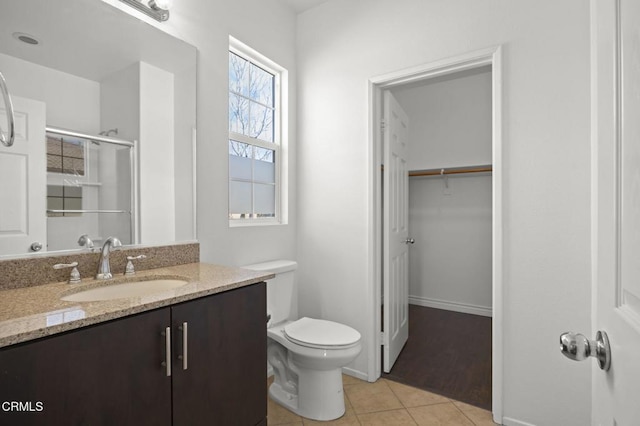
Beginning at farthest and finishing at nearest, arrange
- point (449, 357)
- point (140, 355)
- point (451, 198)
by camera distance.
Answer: point (451, 198) → point (449, 357) → point (140, 355)

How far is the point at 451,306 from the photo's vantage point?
3.80 m

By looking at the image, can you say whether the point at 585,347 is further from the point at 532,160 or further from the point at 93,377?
the point at 532,160

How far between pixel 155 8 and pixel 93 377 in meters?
1.63

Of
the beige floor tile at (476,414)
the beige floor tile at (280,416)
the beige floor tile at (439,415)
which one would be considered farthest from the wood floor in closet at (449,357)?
the beige floor tile at (280,416)

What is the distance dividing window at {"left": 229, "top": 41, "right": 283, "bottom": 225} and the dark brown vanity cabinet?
102cm

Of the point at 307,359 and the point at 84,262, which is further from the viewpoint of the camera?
the point at 307,359

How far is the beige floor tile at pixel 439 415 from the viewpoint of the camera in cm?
183

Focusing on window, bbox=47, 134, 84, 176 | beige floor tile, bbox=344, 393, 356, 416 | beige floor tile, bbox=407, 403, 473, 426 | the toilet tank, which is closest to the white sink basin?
window, bbox=47, 134, 84, 176

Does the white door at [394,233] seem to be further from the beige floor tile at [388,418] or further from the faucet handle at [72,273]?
the faucet handle at [72,273]

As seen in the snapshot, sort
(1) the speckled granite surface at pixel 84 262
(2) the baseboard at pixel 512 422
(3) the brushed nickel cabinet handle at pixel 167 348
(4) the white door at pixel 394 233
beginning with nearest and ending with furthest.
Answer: (3) the brushed nickel cabinet handle at pixel 167 348 → (1) the speckled granite surface at pixel 84 262 → (2) the baseboard at pixel 512 422 → (4) the white door at pixel 394 233

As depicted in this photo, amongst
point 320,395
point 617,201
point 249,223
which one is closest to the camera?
point 617,201

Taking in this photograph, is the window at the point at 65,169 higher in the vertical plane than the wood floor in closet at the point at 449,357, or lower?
higher

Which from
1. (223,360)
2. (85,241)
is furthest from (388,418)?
(85,241)

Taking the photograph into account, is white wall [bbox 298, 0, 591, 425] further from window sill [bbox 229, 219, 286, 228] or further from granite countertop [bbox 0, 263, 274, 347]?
granite countertop [bbox 0, 263, 274, 347]
